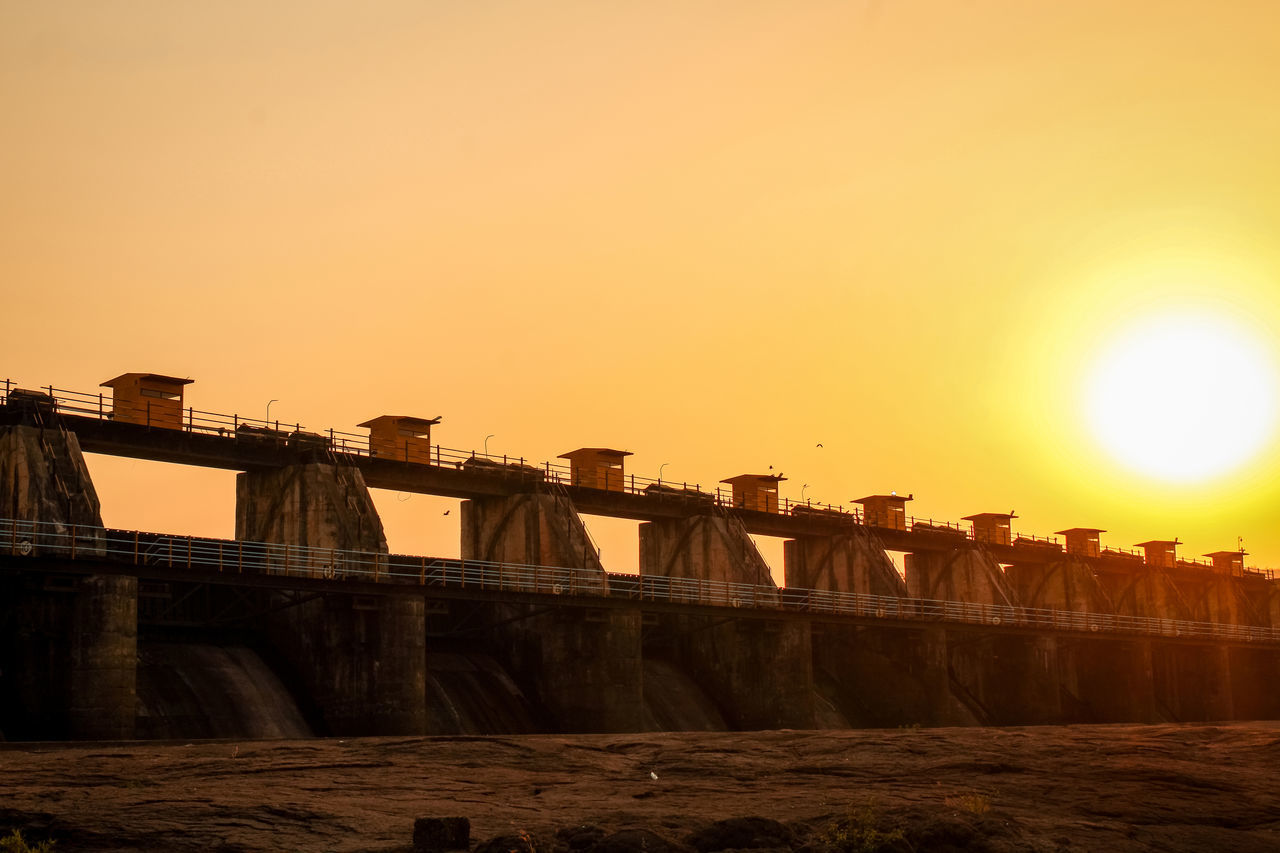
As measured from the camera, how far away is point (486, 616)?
46.3m

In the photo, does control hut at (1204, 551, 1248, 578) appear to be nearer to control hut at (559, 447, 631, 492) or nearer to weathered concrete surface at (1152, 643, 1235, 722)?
weathered concrete surface at (1152, 643, 1235, 722)

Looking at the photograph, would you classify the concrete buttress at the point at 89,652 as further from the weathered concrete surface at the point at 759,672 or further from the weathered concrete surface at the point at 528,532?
the weathered concrete surface at the point at 759,672

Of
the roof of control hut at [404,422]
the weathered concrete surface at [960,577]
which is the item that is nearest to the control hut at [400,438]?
the roof of control hut at [404,422]

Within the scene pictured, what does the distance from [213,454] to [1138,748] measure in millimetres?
28938

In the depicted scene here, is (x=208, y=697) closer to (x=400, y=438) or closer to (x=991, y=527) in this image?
(x=400, y=438)

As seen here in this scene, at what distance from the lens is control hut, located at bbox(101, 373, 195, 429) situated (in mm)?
41594

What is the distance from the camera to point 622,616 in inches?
1727

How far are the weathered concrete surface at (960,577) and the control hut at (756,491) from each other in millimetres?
11315

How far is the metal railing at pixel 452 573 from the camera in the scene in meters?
34.6

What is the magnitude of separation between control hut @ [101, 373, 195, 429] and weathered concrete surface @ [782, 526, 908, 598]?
104ft

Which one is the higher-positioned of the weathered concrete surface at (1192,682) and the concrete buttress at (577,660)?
the concrete buttress at (577,660)

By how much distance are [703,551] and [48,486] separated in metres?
29.2

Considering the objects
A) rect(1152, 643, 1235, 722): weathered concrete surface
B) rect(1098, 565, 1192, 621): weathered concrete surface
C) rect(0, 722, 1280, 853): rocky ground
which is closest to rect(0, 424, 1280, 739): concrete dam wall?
rect(1152, 643, 1235, 722): weathered concrete surface

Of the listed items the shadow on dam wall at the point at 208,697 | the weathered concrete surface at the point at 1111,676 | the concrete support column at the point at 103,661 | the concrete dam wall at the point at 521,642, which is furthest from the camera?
the weathered concrete surface at the point at 1111,676
